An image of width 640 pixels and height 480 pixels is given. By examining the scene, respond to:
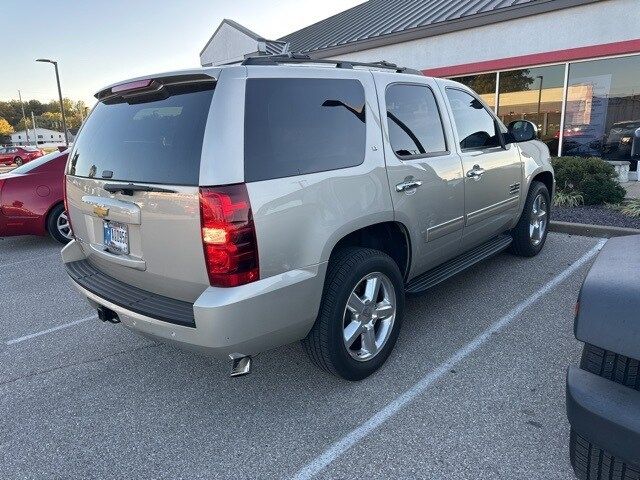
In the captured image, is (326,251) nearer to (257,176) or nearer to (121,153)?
(257,176)

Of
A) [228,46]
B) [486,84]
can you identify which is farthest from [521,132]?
[228,46]

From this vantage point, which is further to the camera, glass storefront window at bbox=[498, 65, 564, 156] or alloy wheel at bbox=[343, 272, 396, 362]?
glass storefront window at bbox=[498, 65, 564, 156]

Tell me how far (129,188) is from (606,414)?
243 centimetres

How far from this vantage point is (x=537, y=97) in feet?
33.6

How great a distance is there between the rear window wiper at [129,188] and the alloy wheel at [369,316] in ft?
4.22

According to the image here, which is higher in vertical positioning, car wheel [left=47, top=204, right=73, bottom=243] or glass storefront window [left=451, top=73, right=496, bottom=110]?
glass storefront window [left=451, top=73, right=496, bottom=110]

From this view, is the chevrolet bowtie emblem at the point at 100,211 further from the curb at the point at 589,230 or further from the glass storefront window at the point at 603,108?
the glass storefront window at the point at 603,108

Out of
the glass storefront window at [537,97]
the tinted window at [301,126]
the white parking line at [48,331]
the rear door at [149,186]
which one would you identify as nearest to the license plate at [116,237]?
the rear door at [149,186]

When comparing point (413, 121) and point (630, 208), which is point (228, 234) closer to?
point (413, 121)

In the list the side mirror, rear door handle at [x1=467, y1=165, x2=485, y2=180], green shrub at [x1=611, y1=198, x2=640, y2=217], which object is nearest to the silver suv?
rear door handle at [x1=467, y1=165, x2=485, y2=180]

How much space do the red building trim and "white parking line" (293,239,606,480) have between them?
6.67 metres

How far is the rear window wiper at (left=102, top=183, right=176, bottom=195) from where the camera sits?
2346 millimetres

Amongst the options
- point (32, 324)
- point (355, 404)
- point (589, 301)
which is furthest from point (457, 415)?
point (32, 324)

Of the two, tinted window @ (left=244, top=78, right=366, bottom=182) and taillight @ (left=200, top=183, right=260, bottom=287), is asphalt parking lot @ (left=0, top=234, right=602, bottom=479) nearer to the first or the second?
taillight @ (left=200, top=183, right=260, bottom=287)
